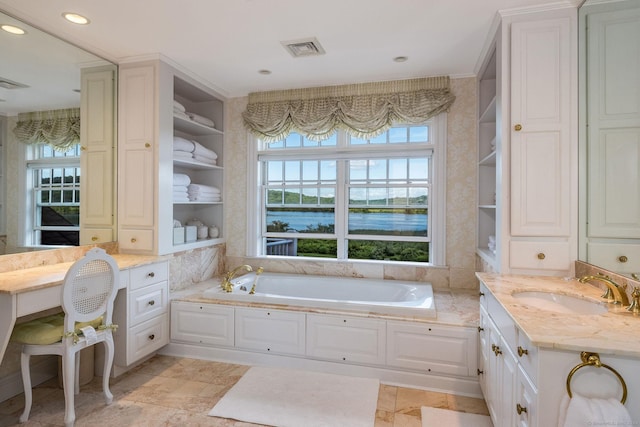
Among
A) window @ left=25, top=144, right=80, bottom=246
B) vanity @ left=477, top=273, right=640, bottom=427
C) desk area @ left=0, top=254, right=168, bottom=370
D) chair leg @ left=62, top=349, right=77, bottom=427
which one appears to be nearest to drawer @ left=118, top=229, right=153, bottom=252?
window @ left=25, top=144, right=80, bottom=246

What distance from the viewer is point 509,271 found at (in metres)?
2.20

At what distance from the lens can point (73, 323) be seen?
1962 mm

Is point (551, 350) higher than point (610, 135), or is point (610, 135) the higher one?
point (610, 135)

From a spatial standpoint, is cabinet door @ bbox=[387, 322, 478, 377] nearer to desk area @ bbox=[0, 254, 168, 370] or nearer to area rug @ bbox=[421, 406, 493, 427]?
area rug @ bbox=[421, 406, 493, 427]

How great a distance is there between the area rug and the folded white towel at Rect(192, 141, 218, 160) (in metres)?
2.95

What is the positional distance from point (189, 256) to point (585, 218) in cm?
313

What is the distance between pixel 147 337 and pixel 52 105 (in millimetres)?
1869

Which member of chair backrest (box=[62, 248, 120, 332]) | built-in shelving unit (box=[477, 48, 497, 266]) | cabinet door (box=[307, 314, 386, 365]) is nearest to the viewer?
chair backrest (box=[62, 248, 120, 332])

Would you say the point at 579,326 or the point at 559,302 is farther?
the point at 559,302

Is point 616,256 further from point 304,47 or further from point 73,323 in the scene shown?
point 73,323

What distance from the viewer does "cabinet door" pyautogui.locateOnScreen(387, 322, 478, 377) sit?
2338mm

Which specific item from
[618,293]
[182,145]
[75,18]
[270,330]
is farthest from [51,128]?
[618,293]

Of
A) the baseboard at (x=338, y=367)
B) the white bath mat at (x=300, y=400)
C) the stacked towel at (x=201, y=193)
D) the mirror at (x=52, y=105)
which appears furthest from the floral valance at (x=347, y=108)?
the white bath mat at (x=300, y=400)

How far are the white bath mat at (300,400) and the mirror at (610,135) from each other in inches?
63.8
